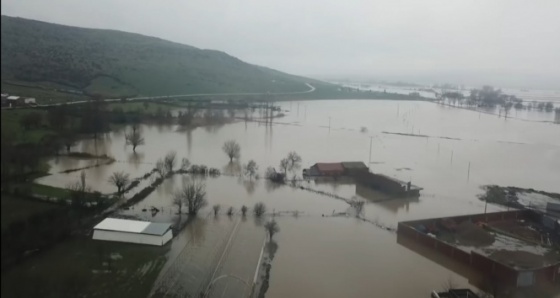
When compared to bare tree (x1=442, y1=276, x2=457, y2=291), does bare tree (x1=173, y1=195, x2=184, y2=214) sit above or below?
above

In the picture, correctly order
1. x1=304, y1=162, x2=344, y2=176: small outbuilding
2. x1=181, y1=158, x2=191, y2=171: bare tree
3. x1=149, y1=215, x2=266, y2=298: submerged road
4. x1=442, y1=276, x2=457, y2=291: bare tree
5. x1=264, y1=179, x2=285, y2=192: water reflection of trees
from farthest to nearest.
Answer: x1=304, y1=162, x2=344, y2=176: small outbuilding, x1=181, y1=158, x2=191, y2=171: bare tree, x1=264, y1=179, x2=285, y2=192: water reflection of trees, x1=442, y1=276, x2=457, y2=291: bare tree, x1=149, y1=215, x2=266, y2=298: submerged road

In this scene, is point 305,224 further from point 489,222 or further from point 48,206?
point 48,206

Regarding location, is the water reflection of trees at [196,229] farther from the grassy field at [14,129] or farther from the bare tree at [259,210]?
the grassy field at [14,129]

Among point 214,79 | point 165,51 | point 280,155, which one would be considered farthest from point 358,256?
point 165,51

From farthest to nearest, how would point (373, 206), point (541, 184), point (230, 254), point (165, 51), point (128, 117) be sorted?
point (165, 51)
point (128, 117)
point (541, 184)
point (373, 206)
point (230, 254)

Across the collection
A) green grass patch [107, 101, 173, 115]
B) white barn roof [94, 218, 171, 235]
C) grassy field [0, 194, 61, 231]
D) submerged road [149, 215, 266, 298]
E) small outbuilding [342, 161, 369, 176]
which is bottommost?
submerged road [149, 215, 266, 298]

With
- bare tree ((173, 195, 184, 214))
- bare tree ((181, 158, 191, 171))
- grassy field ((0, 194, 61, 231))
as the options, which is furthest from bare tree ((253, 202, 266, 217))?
grassy field ((0, 194, 61, 231))

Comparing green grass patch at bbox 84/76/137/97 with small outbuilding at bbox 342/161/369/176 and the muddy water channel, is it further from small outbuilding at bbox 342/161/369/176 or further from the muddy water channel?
small outbuilding at bbox 342/161/369/176
